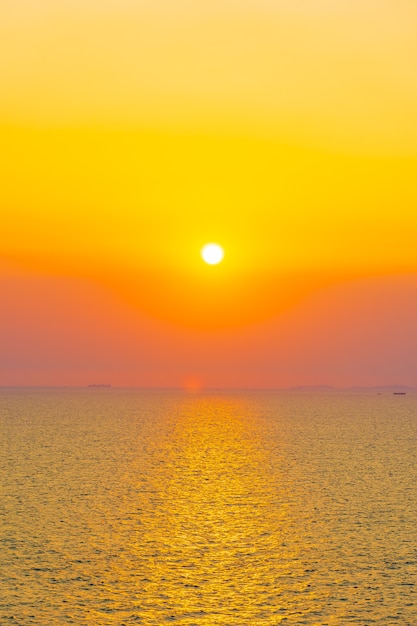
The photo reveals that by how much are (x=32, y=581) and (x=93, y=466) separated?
5966 centimetres

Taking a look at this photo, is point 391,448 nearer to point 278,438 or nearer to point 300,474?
point 278,438

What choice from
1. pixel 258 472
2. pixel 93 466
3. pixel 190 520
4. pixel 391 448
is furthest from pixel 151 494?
pixel 391 448

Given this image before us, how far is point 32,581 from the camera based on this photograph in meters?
39.0

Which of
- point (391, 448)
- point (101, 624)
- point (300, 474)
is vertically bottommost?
point (101, 624)

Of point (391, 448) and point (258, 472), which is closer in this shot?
point (258, 472)

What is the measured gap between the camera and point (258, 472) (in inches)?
3573

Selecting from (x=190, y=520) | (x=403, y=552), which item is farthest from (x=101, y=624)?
(x=190, y=520)

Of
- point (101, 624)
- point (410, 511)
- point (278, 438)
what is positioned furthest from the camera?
point (278, 438)

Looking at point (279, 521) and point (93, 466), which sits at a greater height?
point (93, 466)

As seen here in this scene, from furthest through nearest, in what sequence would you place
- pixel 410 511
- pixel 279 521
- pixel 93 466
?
pixel 93 466
pixel 410 511
pixel 279 521

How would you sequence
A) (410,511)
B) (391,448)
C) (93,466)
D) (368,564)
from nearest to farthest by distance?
(368,564) < (410,511) < (93,466) < (391,448)

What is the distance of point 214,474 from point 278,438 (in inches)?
2748

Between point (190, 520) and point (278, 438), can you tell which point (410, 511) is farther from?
point (278, 438)

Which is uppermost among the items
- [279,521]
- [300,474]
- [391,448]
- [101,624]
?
[391,448]
